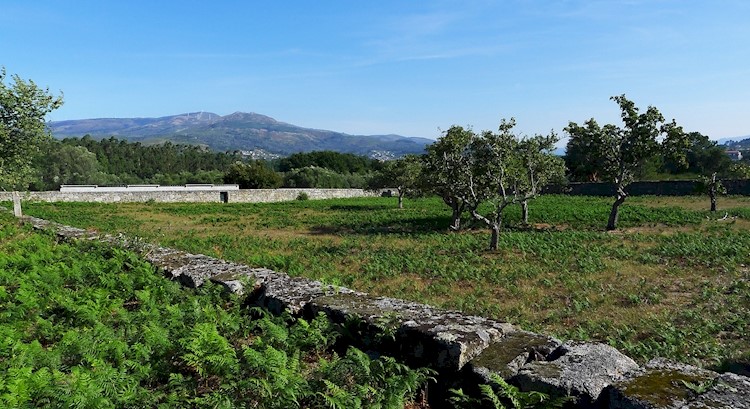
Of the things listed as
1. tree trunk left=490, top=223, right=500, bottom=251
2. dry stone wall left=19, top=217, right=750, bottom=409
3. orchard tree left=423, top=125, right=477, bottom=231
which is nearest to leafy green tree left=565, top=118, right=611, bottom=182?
orchard tree left=423, top=125, right=477, bottom=231

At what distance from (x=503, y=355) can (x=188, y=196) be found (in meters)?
54.5

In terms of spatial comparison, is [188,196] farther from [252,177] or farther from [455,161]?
[455,161]

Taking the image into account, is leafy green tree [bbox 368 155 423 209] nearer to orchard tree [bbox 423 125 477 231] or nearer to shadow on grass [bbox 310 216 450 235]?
shadow on grass [bbox 310 216 450 235]

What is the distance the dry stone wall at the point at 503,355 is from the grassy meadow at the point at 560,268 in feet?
3.98

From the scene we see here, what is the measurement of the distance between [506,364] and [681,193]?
60222 millimetres

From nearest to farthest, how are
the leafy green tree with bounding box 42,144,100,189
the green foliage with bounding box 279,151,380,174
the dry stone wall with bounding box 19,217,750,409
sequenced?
the dry stone wall with bounding box 19,217,750,409 < the leafy green tree with bounding box 42,144,100,189 < the green foliage with bounding box 279,151,380,174

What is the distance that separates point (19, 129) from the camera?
19.2 m

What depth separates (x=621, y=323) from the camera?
31.9ft

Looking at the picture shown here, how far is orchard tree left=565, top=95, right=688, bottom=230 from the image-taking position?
2511 cm

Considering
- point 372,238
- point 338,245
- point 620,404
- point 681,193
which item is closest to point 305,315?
point 620,404

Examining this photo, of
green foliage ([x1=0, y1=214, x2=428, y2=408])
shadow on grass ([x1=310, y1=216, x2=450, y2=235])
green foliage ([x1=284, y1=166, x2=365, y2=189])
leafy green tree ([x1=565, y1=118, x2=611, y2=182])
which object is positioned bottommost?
shadow on grass ([x1=310, y1=216, x2=450, y2=235])

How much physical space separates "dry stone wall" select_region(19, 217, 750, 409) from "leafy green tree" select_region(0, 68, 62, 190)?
17.7m

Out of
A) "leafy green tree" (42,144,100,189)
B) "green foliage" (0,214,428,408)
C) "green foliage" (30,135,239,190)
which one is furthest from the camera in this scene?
"green foliage" (30,135,239,190)

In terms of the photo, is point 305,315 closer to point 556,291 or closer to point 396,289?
point 396,289
